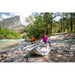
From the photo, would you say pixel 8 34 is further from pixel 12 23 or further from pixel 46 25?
pixel 46 25

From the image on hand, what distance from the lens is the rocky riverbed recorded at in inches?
95.2

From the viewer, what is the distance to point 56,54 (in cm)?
271

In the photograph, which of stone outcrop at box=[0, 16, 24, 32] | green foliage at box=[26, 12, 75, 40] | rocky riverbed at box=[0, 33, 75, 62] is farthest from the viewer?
green foliage at box=[26, 12, 75, 40]

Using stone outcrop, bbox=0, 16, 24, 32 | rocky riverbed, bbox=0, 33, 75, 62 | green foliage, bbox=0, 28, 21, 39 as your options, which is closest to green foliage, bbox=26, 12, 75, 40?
rocky riverbed, bbox=0, 33, 75, 62

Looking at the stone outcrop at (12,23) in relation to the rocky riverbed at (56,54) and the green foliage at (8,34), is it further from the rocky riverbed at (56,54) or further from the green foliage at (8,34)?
the rocky riverbed at (56,54)

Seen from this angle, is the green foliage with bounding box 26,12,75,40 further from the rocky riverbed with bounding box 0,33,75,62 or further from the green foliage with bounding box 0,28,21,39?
the green foliage with bounding box 0,28,21,39

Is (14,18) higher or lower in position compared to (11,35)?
higher

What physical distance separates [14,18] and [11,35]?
0.75m

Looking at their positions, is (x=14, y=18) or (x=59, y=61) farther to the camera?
(x=14, y=18)

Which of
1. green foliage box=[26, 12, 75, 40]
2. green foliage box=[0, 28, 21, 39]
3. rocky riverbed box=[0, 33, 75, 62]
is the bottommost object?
rocky riverbed box=[0, 33, 75, 62]

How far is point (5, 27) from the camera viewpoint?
10.7 feet

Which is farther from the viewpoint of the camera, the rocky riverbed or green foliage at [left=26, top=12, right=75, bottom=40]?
green foliage at [left=26, top=12, right=75, bottom=40]
